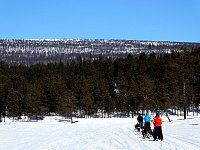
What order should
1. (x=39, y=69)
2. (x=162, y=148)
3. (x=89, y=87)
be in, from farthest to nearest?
(x=39, y=69)
(x=89, y=87)
(x=162, y=148)

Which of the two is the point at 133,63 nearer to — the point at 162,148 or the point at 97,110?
the point at 97,110

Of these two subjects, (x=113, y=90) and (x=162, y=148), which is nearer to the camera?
(x=162, y=148)

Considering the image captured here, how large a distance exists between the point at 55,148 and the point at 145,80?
209ft

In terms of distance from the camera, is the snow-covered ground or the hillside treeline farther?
the hillside treeline

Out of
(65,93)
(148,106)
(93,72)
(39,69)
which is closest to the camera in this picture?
(148,106)

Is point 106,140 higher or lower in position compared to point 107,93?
lower

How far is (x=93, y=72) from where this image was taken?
117 m

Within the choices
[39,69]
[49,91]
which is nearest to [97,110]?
[49,91]

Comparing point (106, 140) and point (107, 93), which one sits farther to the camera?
point (107, 93)

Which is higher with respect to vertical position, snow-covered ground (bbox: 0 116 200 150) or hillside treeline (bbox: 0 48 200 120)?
hillside treeline (bbox: 0 48 200 120)

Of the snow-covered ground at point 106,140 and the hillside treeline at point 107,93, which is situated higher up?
the hillside treeline at point 107,93

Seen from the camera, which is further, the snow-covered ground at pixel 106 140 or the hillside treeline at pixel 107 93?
the hillside treeline at pixel 107 93

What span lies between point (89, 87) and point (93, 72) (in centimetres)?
2050

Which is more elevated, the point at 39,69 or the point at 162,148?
the point at 39,69
